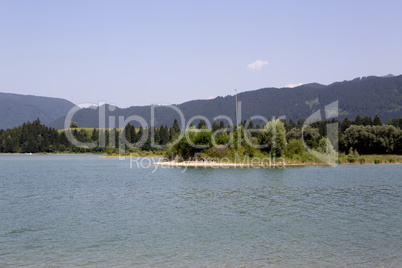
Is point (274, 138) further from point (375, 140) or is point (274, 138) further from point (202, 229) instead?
point (202, 229)

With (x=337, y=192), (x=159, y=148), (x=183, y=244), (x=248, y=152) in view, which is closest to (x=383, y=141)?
(x=248, y=152)

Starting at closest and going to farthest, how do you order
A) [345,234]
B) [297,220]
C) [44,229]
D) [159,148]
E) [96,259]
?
[96,259]
[345,234]
[44,229]
[297,220]
[159,148]

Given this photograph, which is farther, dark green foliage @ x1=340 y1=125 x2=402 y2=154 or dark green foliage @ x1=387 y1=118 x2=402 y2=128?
dark green foliage @ x1=387 y1=118 x2=402 y2=128

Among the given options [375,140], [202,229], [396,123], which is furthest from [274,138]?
[396,123]

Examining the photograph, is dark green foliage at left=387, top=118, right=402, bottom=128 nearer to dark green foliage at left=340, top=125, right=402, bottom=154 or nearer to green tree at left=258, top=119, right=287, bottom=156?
dark green foliage at left=340, top=125, right=402, bottom=154

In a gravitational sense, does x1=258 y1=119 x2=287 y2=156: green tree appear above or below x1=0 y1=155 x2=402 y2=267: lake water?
above

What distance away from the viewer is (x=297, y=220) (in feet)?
83.3

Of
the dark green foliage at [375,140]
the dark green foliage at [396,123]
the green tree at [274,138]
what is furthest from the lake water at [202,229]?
the dark green foliage at [396,123]

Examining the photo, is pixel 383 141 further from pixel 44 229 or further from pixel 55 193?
pixel 44 229

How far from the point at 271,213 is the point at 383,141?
10031 centimetres

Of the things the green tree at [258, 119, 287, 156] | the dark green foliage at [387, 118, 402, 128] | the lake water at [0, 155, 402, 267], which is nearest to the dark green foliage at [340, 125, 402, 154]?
the green tree at [258, 119, 287, 156]

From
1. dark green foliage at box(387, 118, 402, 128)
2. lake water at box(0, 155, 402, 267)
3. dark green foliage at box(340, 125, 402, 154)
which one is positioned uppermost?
dark green foliage at box(387, 118, 402, 128)

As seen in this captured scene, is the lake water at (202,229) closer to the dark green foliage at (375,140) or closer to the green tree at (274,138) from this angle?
the green tree at (274,138)

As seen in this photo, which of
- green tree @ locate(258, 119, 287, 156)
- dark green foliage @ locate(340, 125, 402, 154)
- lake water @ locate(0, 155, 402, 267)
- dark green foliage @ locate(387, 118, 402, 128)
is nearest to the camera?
lake water @ locate(0, 155, 402, 267)
